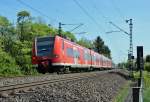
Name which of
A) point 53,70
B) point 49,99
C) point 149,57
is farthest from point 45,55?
point 149,57

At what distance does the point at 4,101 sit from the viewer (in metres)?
11.5

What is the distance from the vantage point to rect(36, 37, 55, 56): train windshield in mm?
33188

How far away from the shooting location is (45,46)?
3334cm

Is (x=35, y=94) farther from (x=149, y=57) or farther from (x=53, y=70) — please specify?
(x=149, y=57)

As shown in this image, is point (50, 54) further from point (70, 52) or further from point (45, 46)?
point (70, 52)

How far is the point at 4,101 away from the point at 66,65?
2357cm

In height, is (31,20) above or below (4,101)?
above

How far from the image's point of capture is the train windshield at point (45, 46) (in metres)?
33.2

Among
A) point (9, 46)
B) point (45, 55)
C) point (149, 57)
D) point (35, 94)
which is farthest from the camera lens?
point (149, 57)

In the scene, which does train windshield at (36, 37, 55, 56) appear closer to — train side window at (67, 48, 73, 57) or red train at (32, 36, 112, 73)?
red train at (32, 36, 112, 73)

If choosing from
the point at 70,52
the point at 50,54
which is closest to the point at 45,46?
the point at 50,54

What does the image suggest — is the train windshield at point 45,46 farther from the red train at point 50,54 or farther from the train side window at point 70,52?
the train side window at point 70,52

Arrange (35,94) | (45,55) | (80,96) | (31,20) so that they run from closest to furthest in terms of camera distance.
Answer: (35,94) < (80,96) < (45,55) < (31,20)

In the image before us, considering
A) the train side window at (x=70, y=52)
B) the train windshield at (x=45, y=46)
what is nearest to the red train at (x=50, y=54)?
the train windshield at (x=45, y=46)
